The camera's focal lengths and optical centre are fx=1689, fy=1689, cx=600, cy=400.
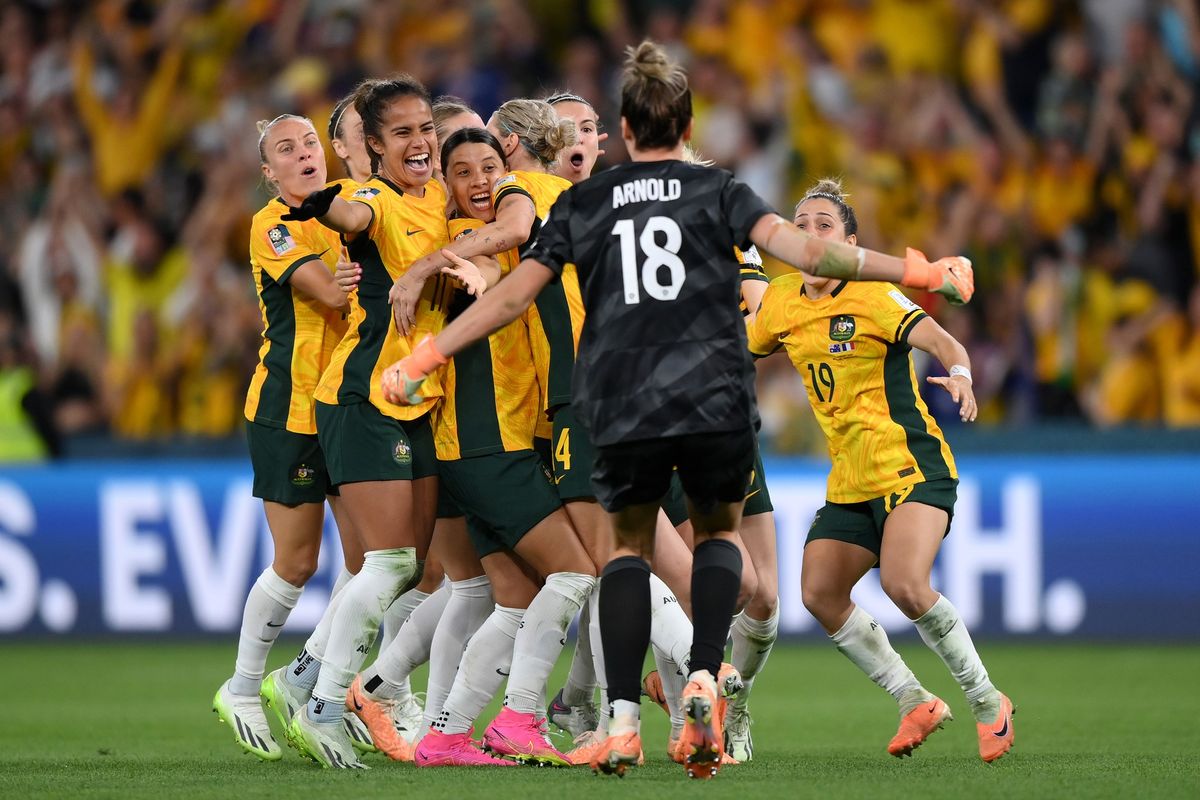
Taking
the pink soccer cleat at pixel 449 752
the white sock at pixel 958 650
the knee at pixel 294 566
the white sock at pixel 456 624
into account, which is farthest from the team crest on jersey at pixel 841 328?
the knee at pixel 294 566

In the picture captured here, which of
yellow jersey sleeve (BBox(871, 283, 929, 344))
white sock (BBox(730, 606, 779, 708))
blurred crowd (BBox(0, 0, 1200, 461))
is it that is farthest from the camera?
blurred crowd (BBox(0, 0, 1200, 461))

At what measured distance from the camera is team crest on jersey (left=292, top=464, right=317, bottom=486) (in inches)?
269

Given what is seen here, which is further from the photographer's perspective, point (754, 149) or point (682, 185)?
point (754, 149)

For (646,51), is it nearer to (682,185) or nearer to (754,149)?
(682,185)

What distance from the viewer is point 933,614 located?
634cm

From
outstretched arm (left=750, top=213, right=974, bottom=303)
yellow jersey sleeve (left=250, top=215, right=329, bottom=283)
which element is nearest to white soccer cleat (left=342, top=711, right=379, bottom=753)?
yellow jersey sleeve (left=250, top=215, right=329, bottom=283)

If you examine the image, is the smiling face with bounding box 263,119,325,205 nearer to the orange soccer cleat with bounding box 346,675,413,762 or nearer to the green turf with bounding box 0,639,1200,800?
the orange soccer cleat with bounding box 346,675,413,762

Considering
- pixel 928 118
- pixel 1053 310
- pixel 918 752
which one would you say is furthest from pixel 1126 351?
pixel 918 752

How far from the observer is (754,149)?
13.6 meters

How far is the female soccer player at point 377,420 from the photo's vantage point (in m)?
6.11

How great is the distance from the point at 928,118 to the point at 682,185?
8649 millimetres

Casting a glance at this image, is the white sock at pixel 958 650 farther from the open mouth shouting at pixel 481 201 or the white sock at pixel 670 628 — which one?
the open mouth shouting at pixel 481 201

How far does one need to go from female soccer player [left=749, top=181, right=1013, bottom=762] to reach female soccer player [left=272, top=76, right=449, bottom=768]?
5.05 ft

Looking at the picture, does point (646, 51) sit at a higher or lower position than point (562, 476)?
higher
